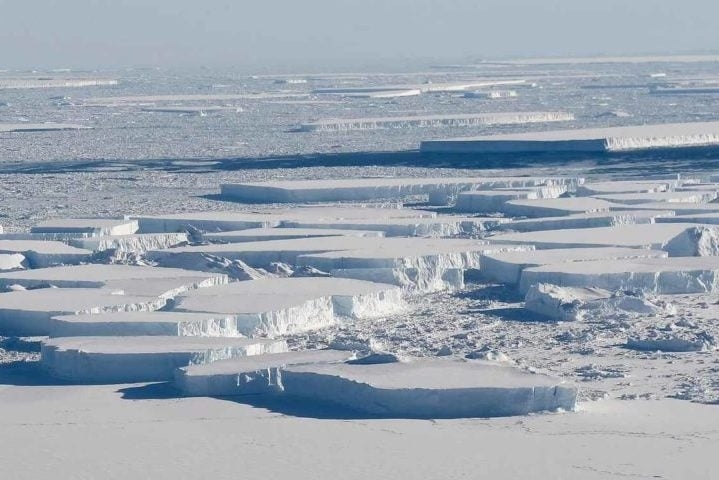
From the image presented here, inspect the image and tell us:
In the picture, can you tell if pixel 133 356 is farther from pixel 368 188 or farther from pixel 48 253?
pixel 368 188

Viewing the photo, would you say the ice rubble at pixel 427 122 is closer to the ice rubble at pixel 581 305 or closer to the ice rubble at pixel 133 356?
the ice rubble at pixel 581 305

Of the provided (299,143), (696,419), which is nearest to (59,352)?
(696,419)

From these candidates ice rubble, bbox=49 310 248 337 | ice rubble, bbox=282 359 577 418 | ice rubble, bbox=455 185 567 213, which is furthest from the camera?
ice rubble, bbox=455 185 567 213

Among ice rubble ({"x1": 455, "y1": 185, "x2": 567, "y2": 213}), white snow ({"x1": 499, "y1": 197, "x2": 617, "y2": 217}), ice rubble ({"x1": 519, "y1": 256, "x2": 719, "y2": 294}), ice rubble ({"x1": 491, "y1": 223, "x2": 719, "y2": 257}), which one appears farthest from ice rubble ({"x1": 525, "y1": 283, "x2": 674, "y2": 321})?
ice rubble ({"x1": 455, "y1": 185, "x2": 567, "y2": 213})

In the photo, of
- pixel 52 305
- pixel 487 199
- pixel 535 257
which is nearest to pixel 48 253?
pixel 52 305

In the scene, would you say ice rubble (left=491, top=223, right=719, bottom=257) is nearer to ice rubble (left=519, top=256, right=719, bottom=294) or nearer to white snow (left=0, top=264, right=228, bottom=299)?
ice rubble (left=519, top=256, right=719, bottom=294)

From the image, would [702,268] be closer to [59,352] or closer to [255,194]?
[59,352]
